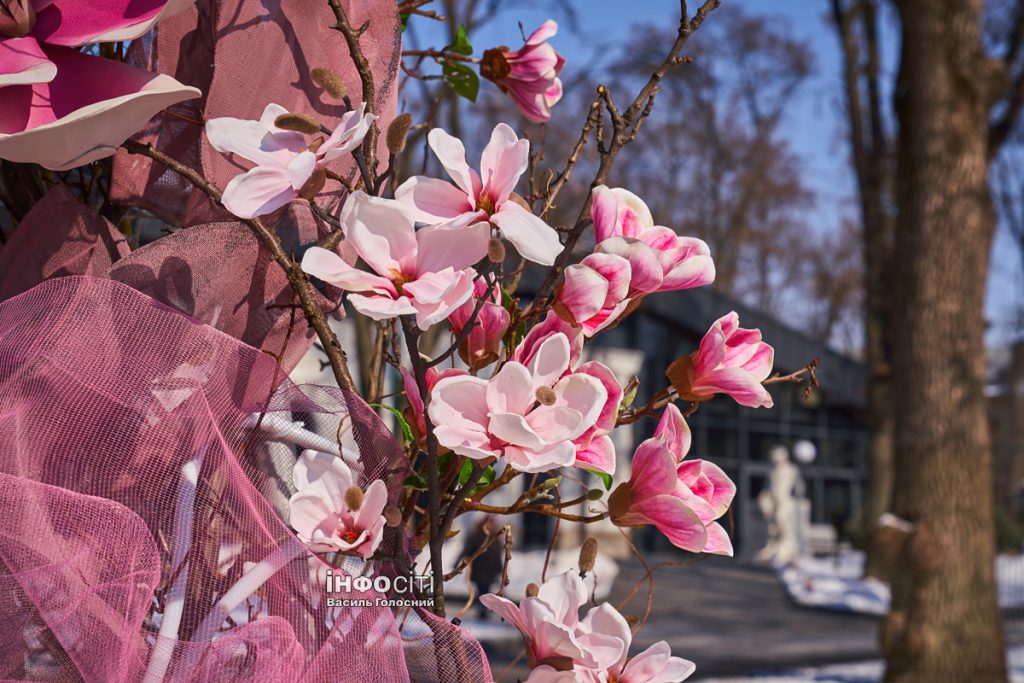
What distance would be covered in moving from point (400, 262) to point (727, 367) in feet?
0.97

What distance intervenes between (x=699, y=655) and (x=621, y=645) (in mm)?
9430

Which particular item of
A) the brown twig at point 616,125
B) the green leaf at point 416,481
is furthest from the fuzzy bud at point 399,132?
the green leaf at point 416,481

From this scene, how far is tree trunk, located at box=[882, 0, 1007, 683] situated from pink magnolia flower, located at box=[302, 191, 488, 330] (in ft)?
20.7

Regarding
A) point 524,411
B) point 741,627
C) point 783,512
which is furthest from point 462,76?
point 783,512

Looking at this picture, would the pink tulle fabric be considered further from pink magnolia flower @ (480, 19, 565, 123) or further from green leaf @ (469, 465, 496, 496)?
pink magnolia flower @ (480, 19, 565, 123)

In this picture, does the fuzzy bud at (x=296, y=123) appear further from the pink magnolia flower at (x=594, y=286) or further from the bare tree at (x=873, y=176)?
the bare tree at (x=873, y=176)

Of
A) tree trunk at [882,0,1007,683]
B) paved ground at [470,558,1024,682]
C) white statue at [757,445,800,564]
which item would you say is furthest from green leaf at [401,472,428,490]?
white statue at [757,445,800,564]

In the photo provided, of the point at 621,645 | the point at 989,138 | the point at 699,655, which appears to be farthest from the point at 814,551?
the point at 621,645

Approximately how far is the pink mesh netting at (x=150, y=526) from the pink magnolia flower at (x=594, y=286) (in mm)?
171

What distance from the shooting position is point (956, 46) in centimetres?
651

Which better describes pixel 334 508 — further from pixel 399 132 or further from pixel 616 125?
pixel 616 125

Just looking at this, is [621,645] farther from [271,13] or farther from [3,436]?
[271,13]

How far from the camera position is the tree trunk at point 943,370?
624 cm

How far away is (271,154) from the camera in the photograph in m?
0.71
